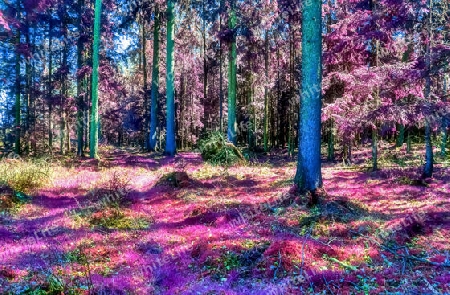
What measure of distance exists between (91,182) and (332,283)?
1027cm

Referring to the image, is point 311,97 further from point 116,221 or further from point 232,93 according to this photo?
point 232,93

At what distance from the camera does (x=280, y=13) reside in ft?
68.2

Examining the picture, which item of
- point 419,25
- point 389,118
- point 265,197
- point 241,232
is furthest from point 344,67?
point 241,232

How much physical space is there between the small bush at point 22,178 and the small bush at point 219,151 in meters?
8.00

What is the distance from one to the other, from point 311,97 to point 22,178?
392 inches

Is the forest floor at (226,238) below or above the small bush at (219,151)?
below

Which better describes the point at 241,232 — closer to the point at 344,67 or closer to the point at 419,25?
the point at 419,25

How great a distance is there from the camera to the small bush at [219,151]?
653 inches

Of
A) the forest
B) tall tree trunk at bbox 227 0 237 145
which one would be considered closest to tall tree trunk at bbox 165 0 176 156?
the forest

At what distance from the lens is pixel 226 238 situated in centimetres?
691

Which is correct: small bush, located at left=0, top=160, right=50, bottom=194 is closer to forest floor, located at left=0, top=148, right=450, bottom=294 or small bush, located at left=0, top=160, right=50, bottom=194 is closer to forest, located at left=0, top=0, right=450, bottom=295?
forest, located at left=0, top=0, right=450, bottom=295

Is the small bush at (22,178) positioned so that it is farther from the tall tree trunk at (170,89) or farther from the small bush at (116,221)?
the tall tree trunk at (170,89)

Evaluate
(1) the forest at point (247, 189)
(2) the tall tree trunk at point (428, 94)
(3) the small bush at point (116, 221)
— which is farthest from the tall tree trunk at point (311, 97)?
(2) the tall tree trunk at point (428, 94)

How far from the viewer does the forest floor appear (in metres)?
4.89
